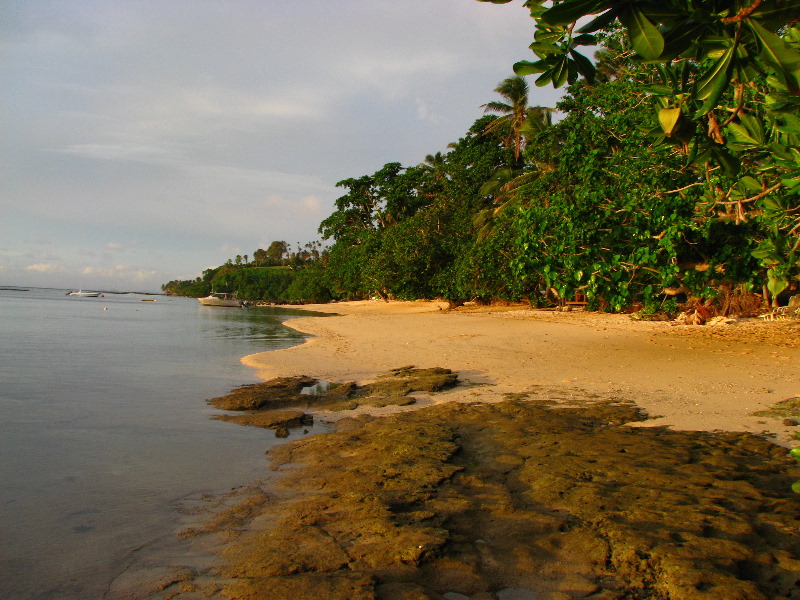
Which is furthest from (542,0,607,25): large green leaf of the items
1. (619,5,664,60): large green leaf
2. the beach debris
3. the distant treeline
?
the distant treeline

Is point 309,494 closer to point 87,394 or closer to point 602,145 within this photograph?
point 87,394

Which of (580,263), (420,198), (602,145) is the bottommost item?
(580,263)

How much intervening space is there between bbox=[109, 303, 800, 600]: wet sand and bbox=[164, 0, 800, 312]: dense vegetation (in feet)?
5.05

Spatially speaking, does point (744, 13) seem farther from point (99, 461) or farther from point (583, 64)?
point (99, 461)

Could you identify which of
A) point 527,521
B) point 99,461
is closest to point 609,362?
point 527,521

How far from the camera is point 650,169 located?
9.57 m

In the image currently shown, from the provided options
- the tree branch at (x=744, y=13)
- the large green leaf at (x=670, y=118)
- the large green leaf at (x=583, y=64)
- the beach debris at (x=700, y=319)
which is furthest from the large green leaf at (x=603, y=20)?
the beach debris at (x=700, y=319)

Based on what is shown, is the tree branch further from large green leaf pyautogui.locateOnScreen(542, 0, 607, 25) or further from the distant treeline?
the distant treeline

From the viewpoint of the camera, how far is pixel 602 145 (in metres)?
12.4

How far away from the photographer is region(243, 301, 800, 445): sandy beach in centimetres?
645

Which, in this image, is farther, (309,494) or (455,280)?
(455,280)

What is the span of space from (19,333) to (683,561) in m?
23.1

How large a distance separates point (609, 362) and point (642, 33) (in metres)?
8.45

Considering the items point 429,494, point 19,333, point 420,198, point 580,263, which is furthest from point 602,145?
point 420,198
